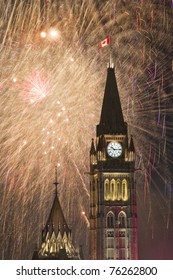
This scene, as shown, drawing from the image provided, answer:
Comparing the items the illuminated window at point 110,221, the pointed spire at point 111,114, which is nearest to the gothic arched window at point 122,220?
the illuminated window at point 110,221

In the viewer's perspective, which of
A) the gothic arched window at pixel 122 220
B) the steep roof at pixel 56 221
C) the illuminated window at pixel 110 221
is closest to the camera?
the gothic arched window at pixel 122 220

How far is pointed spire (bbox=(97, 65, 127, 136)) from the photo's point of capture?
299 feet

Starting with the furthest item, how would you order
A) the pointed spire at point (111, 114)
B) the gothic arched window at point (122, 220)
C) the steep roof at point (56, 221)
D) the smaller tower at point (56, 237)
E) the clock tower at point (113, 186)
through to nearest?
the steep roof at point (56, 221) < the smaller tower at point (56, 237) < the gothic arched window at point (122, 220) < the clock tower at point (113, 186) < the pointed spire at point (111, 114)

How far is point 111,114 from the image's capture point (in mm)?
91875

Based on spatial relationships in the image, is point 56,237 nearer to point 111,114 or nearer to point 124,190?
point 124,190

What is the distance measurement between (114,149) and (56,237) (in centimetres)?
949

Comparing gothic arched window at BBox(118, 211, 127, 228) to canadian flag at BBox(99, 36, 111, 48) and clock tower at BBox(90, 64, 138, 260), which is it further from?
canadian flag at BBox(99, 36, 111, 48)

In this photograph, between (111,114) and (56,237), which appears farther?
(56,237)

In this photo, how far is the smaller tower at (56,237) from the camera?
92.0 meters

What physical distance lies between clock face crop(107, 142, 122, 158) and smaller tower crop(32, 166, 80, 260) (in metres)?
6.01

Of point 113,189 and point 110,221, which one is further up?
point 113,189

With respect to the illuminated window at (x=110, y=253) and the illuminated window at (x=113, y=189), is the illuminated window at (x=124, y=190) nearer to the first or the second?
the illuminated window at (x=113, y=189)

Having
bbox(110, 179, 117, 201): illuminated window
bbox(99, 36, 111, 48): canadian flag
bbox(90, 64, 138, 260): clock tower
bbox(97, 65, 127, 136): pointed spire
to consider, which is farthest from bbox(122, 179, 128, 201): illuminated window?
bbox(99, 36, 111, 48): canadian flag

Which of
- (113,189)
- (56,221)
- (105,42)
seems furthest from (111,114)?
(105,42)
